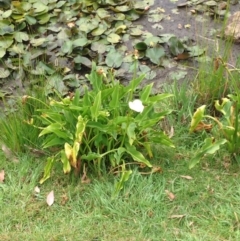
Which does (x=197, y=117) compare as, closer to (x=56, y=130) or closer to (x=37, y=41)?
(x=56, y=130)

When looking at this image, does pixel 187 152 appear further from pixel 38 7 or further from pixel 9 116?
pixel 38 7

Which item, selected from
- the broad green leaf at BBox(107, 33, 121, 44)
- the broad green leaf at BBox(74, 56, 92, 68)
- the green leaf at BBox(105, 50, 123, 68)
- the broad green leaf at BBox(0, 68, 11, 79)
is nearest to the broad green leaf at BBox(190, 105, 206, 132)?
the green leaf at BBox(105, 50, 123, 68)

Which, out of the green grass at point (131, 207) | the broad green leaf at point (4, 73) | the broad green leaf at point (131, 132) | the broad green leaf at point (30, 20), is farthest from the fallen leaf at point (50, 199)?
the broad green leaf at point (30, 20)

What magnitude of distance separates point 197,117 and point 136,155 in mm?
446

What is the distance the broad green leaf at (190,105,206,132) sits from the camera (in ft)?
10.3

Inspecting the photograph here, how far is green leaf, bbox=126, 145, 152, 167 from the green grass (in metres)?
0.11

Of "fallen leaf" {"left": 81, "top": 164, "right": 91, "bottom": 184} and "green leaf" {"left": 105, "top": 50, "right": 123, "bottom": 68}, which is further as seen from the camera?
"green leaf" {"left": 105, "top": 50, "right": 123, "bottom": 68}

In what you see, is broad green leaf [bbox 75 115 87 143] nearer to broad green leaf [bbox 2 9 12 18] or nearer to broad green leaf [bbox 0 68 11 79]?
broad green leaf [bbox 0 68 11 79]

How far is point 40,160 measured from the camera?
11.0 ft

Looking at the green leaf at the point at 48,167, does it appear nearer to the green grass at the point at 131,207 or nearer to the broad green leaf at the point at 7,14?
the green grass at the point at 131,207

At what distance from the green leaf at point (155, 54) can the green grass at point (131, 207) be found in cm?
104

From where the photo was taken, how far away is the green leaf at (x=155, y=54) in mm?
4078

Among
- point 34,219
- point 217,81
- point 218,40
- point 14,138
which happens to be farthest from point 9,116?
point 218,40

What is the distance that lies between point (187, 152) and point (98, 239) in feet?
2.86
